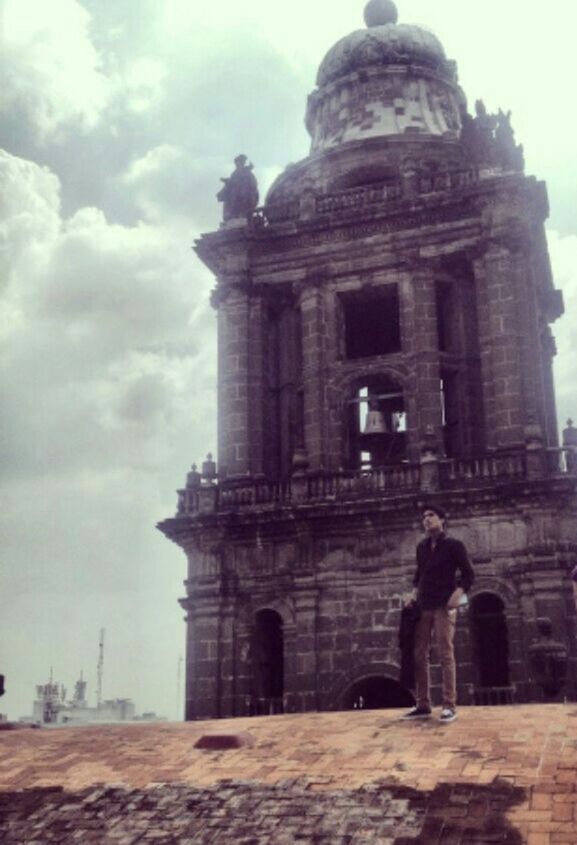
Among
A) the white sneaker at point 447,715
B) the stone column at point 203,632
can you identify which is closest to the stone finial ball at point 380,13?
the stone column at point 203,632

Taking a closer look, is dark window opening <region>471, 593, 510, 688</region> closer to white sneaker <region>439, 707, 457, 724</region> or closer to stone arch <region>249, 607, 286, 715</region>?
stone arch <region>249, 607, 286, 715</region>

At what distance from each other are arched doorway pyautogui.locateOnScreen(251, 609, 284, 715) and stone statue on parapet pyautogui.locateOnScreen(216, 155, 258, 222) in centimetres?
1279

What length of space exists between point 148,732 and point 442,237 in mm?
21920

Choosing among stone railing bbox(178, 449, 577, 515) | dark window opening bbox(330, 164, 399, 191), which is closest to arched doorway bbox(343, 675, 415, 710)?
stone railing bbox(178, 449, 577, 515)

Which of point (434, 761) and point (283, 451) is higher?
point (283, 451)

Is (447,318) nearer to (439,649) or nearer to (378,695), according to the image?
(378,695)

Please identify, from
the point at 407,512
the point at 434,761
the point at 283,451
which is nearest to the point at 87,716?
the point at 283,451

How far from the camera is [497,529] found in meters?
29.9

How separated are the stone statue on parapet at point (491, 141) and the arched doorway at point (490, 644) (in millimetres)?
12866

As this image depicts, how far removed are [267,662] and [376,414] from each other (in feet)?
25.6

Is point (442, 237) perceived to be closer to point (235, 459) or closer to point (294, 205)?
point (294, 205)

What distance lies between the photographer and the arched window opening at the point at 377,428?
34.2 m

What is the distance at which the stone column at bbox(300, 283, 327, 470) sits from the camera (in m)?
33.3

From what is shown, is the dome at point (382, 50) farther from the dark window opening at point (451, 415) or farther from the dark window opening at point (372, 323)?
the dark window opening at point (451, 415)
